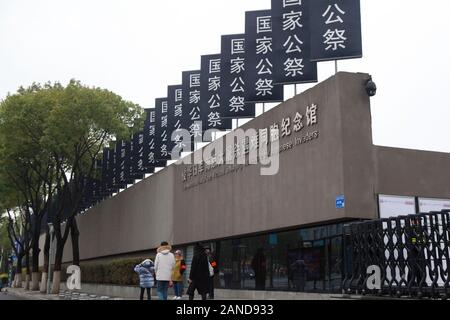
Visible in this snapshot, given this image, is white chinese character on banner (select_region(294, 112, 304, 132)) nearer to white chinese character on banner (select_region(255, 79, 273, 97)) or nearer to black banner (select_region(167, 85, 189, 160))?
white chinese character on banner (select_region(255, 79, 273, 97))

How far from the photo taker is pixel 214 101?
2333 cm

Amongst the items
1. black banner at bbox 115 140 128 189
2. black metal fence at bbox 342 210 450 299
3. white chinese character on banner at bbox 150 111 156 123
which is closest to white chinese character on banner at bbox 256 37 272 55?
black metal fence at bbox 342 210 450 299

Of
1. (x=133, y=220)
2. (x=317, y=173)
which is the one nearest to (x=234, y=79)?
(x=317, y=173)

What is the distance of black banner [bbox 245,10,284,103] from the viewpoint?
19188 mm

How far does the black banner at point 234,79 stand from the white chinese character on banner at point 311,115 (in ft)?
15.8

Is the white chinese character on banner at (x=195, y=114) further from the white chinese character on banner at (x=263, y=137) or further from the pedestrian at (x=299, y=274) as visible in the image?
the pedestrian at (x=299, y=274)

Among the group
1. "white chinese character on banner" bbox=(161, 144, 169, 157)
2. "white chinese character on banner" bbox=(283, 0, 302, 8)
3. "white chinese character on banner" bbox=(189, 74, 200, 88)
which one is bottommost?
"white chinese character on banner" bbox=(161, 144, 169, 157)

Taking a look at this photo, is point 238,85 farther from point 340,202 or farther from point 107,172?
point 107,172

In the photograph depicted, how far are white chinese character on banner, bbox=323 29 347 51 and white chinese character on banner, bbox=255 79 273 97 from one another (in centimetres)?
332

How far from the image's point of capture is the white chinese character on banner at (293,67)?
689 inches

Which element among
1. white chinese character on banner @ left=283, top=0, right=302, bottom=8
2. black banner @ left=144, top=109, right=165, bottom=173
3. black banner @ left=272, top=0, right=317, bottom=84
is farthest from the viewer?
black banner @ left=144, top=109, right=165, bottom=173

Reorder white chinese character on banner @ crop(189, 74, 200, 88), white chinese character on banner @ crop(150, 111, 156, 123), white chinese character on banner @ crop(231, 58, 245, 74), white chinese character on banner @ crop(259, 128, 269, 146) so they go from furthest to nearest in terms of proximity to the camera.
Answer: white chinese character on banner @ crop(150, 111, 156, 123) → white chinese character on banner @ crop(189, 74, 200, 88) → white chinese character on banner @ crop(231, 58, 245, 74) → white chinese character on banner @ crop(259, 128, 269, 146)

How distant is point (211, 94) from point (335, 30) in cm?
829
